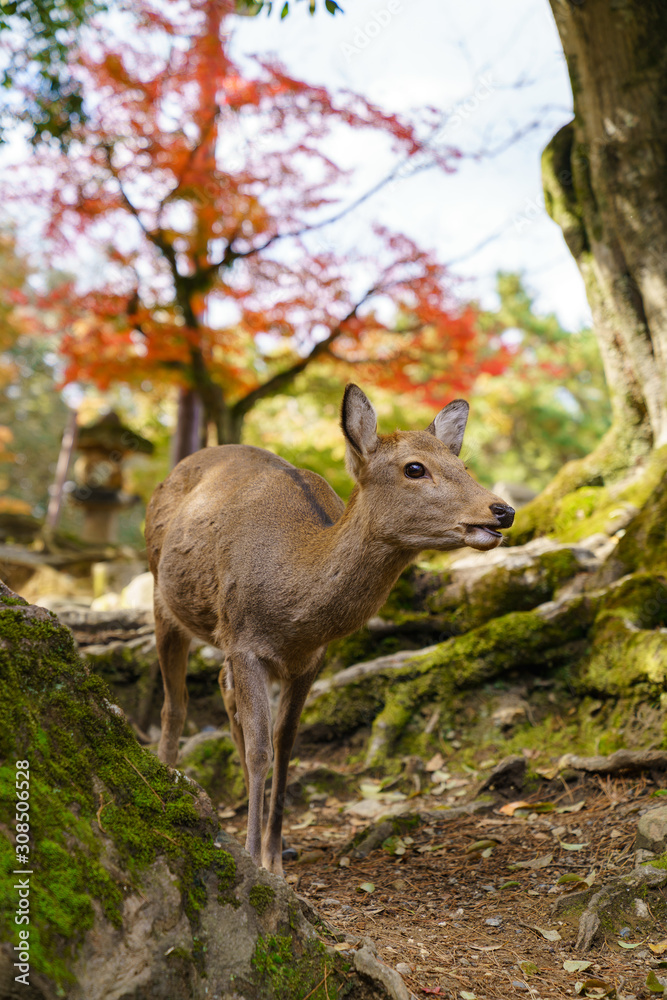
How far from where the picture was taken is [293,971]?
2107 millimetres

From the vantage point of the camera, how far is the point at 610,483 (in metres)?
8.06

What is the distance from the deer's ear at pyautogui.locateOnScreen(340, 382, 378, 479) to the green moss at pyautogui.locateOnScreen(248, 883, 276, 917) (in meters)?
1.91

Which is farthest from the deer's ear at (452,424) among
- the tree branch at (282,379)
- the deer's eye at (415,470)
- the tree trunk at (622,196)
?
the tree branch at (282,379)

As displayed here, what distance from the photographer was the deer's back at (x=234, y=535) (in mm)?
3658

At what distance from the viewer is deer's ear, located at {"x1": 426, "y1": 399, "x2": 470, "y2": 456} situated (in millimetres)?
3836

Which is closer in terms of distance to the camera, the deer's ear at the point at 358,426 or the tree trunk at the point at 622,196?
the deer's ear at the point at 358,426

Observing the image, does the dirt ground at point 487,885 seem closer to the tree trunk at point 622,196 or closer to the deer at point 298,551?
the deer at point 298,551

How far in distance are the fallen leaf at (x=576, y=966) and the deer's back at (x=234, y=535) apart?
1.85m

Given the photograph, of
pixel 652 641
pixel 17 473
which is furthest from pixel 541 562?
pixel 17 473

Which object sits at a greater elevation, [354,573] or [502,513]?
[502,513]

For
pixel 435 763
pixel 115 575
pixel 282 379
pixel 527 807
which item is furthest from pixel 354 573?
pixel 115 575

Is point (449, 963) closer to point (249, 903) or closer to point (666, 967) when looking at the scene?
point (666, 967)

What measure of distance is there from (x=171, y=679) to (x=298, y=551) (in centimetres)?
163

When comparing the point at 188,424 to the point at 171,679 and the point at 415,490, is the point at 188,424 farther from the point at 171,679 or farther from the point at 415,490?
the point at 415,490
